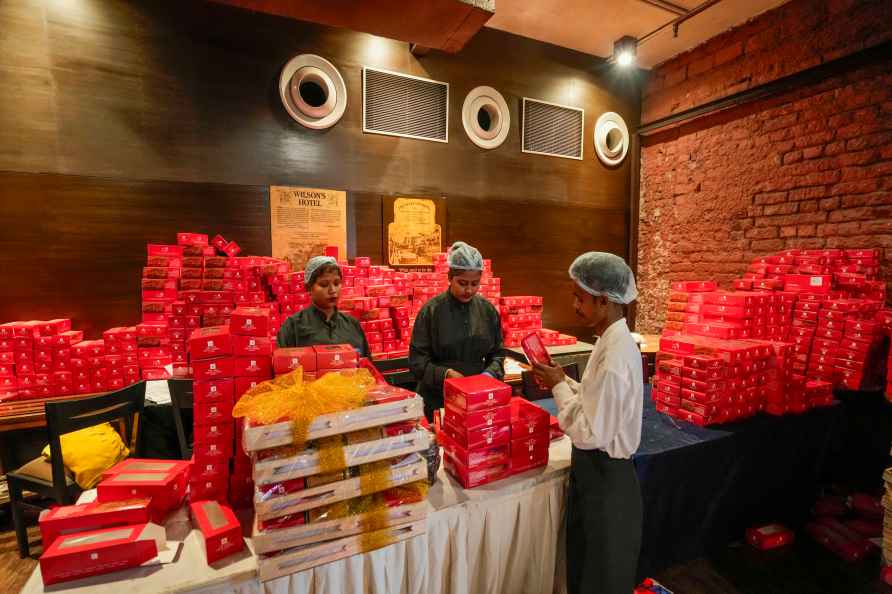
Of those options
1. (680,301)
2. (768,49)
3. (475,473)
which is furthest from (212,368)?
(768,49)

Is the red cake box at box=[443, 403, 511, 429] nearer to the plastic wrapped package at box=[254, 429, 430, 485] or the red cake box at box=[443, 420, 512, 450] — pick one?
the red cake box at box=[443, 420, 512, 450]

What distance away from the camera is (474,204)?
5.30m

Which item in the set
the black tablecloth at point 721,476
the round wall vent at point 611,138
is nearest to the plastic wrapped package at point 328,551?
the black tablecloth at point 721,476

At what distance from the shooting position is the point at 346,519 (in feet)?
4.45

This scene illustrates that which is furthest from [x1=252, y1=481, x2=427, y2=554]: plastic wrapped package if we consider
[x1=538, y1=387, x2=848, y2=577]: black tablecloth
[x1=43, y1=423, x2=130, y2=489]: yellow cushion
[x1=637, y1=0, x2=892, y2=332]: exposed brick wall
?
[x1=637, y1=0, x2=892, y2=332]: exposed brick wall

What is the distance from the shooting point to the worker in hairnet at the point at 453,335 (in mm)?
2619

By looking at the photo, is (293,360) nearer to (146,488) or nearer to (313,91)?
(146,488)

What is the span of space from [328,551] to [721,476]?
2.33 metres

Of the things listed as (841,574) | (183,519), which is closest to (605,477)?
(183,519)

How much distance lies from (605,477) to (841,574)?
2.29 m

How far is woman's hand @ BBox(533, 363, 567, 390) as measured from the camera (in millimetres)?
1824

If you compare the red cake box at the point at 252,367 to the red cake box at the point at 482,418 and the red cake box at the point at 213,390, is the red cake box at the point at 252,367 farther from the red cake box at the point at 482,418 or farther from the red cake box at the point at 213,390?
the red cake box at the point at 482,418

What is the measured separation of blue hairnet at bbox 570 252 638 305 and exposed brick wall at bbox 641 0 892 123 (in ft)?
14.5

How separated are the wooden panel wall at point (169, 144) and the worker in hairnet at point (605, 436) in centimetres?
348
